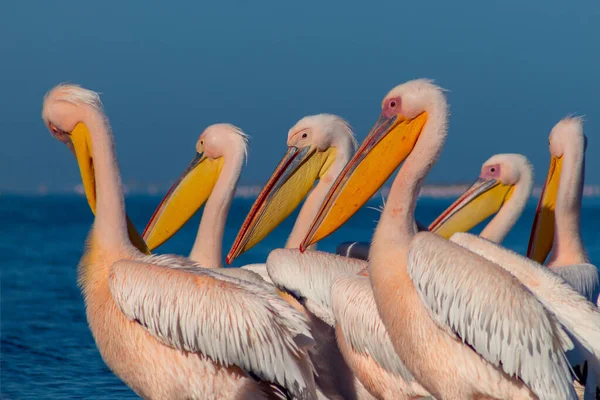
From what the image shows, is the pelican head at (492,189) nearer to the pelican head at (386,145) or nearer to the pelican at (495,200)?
the pelican at (495,200)

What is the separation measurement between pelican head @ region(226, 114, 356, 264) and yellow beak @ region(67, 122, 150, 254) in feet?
5.04

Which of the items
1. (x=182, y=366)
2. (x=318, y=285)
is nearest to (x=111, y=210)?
(x=182, y=366)

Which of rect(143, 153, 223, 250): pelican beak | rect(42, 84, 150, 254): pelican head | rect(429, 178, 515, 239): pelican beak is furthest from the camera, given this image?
rect(143, 153, 223, 250): pelican beak

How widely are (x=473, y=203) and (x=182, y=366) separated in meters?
3.41

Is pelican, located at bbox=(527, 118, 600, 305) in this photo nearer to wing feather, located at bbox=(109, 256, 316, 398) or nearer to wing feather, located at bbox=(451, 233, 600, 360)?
wing feather, located at bbox=(451, 233, 600, 360)

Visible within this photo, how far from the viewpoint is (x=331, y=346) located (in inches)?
238

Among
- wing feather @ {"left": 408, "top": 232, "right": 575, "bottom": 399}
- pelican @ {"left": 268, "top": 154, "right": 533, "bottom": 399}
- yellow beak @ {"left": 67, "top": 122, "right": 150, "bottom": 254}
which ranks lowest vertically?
pelican @ {"left": 268, "top": 154, "right": 533, "bottom": 399}

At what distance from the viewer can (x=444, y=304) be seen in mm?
4410

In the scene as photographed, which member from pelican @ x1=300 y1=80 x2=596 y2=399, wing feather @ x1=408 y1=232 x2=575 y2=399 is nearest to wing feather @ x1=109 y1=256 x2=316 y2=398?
pelican @ x1=300 y1=80 x2=596 y2=399

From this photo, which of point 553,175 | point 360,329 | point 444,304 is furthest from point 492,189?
point 444,304

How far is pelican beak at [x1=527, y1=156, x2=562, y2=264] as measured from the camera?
23.8 ft

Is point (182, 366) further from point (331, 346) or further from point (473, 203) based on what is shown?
point (473, 203)

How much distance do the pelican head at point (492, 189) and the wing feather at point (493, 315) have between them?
2945 millimetres

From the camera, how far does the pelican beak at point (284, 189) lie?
7016mm
